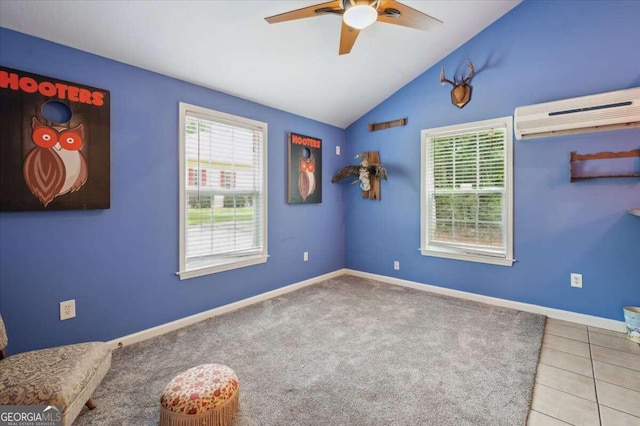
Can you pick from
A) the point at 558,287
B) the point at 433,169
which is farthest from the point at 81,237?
the point at 558,287

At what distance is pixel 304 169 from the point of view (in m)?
4.07

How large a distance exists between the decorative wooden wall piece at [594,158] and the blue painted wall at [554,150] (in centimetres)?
5

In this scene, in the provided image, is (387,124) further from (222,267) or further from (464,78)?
(222,267)

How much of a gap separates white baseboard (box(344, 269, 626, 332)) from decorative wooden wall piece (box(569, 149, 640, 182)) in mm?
1339

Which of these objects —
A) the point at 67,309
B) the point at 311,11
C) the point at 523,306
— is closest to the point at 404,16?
the point at 311,11

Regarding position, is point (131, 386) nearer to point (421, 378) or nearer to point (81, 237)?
point (81, 237)

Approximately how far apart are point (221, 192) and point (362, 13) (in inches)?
83.8

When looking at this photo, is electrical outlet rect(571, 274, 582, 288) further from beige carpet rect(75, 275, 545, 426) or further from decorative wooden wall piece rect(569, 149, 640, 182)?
decorative wooden wall piece rect(569, 149, 640, 182)

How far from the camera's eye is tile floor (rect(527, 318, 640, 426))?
164 centimetres

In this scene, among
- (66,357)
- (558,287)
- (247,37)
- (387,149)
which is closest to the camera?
(66,357)

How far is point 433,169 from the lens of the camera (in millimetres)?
3875

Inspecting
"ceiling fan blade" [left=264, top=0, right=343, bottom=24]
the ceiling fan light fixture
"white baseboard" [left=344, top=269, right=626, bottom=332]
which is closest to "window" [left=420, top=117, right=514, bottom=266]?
"white baseboard" [left=344, top=269, right=626, bottom=332]

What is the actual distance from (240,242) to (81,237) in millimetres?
1470

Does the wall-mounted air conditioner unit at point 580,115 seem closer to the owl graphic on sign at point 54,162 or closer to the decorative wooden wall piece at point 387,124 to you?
the decorative wooden wall piece at point 387,124
